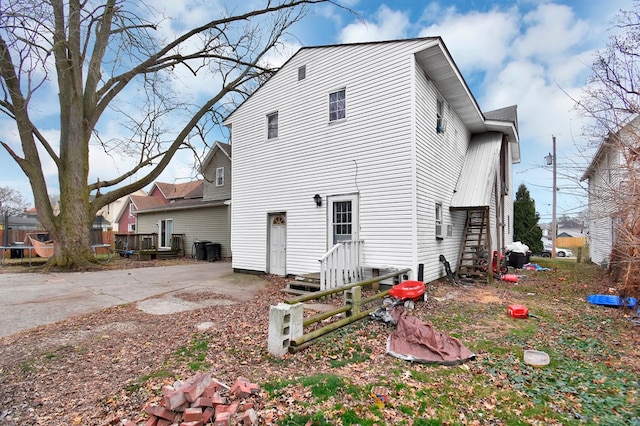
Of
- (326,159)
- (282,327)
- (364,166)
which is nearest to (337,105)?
(326,159)

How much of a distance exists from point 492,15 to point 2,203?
181 feet

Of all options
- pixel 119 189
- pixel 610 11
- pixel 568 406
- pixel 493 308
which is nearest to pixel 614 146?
pixel 610 11

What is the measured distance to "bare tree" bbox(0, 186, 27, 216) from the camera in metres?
→ 42.0

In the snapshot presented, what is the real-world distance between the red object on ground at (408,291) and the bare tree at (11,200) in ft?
170

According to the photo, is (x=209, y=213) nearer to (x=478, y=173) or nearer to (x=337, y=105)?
(x=337, y=105)

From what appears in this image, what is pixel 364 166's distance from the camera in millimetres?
9094

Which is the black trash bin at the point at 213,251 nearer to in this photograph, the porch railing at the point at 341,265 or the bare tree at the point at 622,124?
the porch railing at the point at 341,265

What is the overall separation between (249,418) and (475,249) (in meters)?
10.8

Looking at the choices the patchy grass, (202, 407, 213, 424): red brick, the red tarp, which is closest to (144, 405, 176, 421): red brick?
(202, 407, 213, 424): red brick

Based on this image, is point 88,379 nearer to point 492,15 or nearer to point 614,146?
point 614,146

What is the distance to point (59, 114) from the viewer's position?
1353cm

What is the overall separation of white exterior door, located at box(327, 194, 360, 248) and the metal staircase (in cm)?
421

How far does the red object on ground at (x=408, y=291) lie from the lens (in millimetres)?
6836

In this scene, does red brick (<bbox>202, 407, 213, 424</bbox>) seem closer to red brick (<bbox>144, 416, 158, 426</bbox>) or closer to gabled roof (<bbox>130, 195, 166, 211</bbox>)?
red brick (<bbox>144, 416, 158, 426</bbox>)
